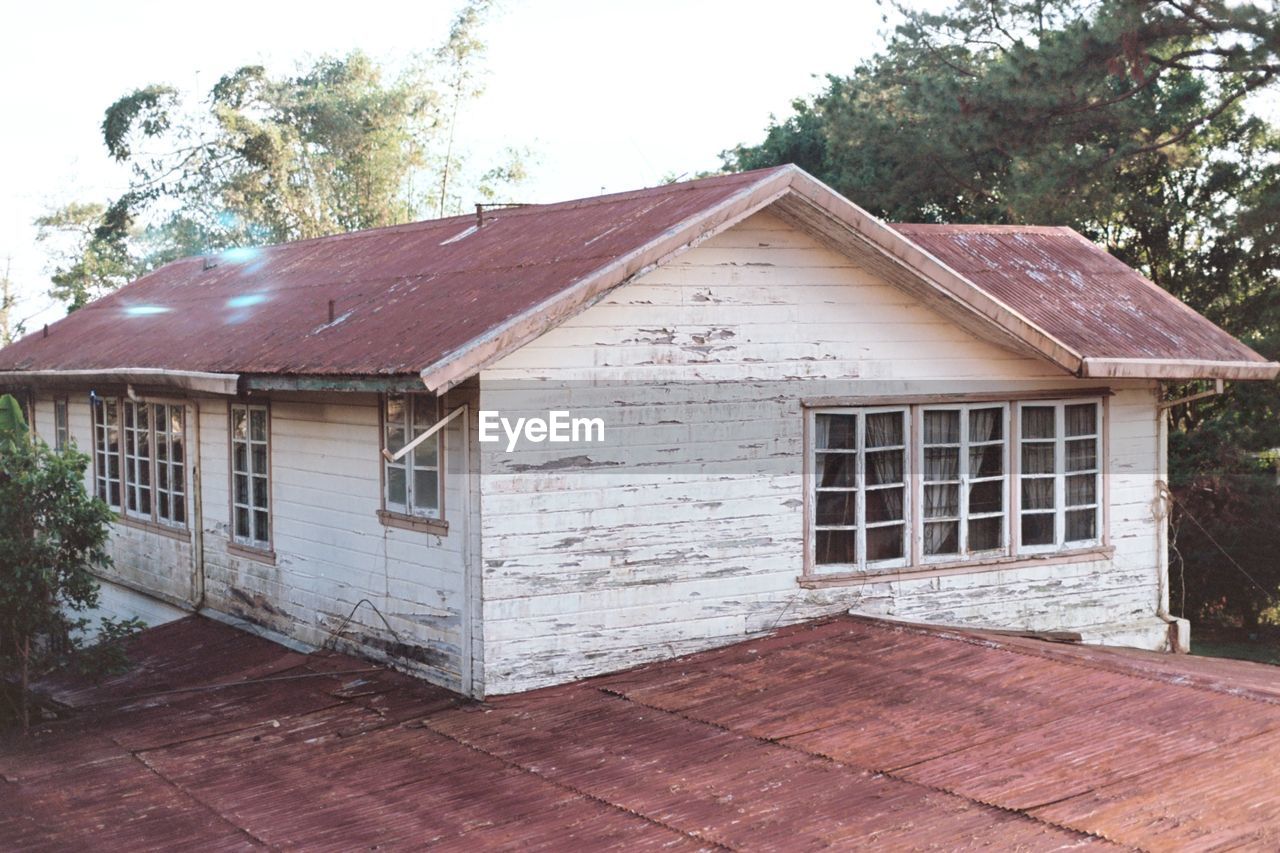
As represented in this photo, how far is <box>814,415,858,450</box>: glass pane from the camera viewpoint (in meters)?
10.8

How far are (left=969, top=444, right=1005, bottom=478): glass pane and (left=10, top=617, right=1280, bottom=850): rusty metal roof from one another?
1684 mm

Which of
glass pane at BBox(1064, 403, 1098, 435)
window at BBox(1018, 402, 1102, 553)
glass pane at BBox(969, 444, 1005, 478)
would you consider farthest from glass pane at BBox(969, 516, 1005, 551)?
glass pane at BBox(1064, 403, 1098, 435)

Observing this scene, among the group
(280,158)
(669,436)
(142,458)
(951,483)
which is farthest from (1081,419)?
(280,158)

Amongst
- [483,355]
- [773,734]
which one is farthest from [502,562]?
[773,734]

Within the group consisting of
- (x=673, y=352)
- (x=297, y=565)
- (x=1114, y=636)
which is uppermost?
(x=673, y=352)

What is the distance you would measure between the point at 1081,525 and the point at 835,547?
2.57m

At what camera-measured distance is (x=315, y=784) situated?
7.97 meters

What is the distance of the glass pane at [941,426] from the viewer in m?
11.2

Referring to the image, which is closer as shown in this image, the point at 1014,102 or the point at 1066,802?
the point at 1066,802

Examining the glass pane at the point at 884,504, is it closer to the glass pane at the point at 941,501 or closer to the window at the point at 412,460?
the glass pane at the point at 941,501

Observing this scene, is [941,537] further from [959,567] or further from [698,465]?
[698,465]

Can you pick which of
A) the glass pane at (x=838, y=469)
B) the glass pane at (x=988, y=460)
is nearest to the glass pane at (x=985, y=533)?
the glass pane at (x=988, y=460)

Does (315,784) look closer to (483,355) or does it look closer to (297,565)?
(483,355)

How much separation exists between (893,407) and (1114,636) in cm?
323
